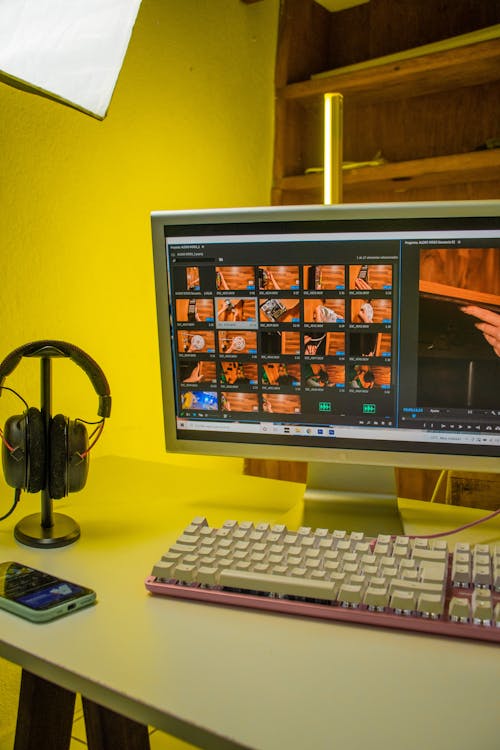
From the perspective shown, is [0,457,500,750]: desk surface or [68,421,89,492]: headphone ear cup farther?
[68,421,89,492]: headphone ear cup

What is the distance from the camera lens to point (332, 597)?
0.72 meters

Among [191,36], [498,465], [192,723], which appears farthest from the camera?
[191,36]

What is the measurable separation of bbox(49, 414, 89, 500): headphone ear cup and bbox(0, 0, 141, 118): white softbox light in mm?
418

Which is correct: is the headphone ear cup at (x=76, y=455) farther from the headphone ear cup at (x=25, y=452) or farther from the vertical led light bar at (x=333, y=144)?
the vertical led light bar at (x=333, y=144)

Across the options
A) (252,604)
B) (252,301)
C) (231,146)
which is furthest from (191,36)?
(252,604)

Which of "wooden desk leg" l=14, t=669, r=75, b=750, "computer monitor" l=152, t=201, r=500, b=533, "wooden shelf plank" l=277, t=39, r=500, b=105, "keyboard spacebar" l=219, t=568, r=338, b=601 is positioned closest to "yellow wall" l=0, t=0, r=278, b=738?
"wooden shelf plank" l=277, t=39, r=500, b=105

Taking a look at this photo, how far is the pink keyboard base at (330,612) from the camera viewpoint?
68 cm

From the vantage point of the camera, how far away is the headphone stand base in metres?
0.93

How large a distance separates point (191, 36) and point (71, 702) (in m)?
1.69

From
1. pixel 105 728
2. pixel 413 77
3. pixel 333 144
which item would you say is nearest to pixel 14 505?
pixel 105 728

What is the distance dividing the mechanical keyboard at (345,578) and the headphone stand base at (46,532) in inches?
7.9

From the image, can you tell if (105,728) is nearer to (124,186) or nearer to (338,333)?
(338,333)

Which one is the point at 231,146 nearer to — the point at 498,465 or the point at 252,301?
the point at 252,301

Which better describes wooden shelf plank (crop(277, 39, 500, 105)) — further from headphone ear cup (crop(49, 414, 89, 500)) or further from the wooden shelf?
headphone ear cup (crop(49, 414, 89, 500))
